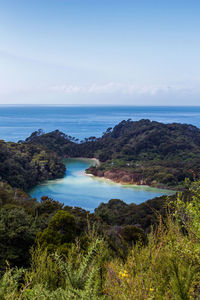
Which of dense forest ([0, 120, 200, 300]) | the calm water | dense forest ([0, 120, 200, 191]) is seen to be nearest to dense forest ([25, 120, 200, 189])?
dense forest ([0, 120, 200, 191])

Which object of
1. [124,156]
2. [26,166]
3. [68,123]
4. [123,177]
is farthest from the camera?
[68,123]

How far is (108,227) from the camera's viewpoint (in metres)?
12.9

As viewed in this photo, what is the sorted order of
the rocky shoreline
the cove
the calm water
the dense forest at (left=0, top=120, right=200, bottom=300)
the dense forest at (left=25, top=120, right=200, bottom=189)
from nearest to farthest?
the dense forest at (left=0, top=120, right=200, bottom=300), the cove, the rocky shoreline, the dense forest at (left=25, top=120, right=200, bottom=189), the calm water

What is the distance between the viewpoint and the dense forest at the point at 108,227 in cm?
339

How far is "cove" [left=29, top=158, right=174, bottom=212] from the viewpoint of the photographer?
22152 mm

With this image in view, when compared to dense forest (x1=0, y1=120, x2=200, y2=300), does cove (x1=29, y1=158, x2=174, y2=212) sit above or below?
below

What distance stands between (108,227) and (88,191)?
11.8 m

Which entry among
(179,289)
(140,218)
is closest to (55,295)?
(179,289)

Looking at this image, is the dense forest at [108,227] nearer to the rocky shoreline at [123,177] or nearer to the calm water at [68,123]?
the rocky shoreline at [123,177]

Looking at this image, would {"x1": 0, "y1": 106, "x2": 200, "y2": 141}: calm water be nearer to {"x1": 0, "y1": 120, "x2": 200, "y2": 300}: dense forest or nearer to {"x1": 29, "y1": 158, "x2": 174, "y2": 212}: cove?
{"x1": 0, "y1": 120, "x2": 200, "y2": 300}: dense forest

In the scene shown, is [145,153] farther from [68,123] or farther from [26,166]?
[68,123]

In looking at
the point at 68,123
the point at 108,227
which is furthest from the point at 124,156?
the point at 68,123

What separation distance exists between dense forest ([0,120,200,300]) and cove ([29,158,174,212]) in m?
1.45

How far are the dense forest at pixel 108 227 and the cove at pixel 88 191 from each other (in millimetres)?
1447
